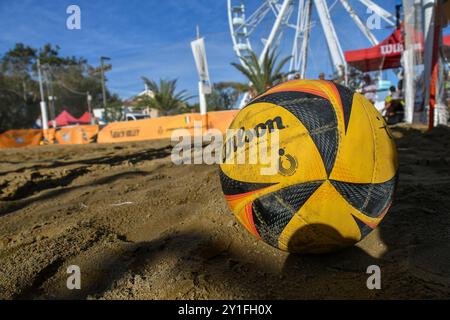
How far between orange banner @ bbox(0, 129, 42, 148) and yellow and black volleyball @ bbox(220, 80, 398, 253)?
59.2 ft

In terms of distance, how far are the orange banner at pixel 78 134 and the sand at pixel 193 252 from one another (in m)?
13.1

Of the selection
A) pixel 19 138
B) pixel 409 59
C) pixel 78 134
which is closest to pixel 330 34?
pixel 409 59

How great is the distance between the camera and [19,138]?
16.7 meters

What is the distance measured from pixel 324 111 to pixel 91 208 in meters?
2.56

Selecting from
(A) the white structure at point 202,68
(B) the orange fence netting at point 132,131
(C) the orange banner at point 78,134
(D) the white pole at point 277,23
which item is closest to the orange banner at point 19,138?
(B) the orange fence netting at point 132,131

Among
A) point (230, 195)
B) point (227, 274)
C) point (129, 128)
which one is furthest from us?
point (129, 128)

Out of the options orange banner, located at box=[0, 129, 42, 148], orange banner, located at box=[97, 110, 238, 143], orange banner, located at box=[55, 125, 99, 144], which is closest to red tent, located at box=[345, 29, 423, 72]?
orange banner, located at box=[97, 110, 238, 143]

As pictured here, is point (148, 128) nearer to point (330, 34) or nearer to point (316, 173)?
point (316, 173)

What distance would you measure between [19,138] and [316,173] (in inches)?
738

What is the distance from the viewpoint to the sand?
1726mm

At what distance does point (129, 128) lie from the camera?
14.9 m

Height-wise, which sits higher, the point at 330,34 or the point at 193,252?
the point at 330,34
